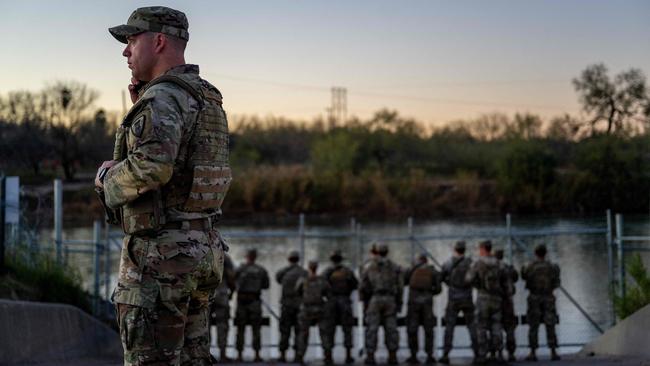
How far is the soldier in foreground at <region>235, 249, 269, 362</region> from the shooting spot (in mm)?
14281

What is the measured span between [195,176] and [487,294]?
10002mm

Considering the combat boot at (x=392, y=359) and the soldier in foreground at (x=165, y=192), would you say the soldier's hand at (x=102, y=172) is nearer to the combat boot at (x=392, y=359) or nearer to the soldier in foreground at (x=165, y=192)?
the soldier in foreground at (x=165, y=192)

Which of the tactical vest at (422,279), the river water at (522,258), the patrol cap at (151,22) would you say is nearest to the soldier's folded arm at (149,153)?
the patrol cap at (151,22)

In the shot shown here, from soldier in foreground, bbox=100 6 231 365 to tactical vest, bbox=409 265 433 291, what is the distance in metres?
9.77

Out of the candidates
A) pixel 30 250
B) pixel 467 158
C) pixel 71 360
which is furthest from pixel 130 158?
pixel 467 158

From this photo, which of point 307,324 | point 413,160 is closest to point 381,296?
point 307,324

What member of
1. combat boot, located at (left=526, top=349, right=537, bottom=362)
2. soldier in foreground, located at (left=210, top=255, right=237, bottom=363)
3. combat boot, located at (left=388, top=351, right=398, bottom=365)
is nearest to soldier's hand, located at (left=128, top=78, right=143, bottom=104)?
soldier in foreground, located at (left=210, top=255, right=237, bottom=363)

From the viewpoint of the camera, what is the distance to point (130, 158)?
13.0 feet

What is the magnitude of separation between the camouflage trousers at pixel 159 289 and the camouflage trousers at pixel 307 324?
32.4 feet

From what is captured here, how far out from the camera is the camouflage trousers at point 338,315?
14.2 m

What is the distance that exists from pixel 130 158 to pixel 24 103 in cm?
2070

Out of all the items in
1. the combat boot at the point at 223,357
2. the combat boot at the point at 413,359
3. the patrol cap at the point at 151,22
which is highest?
the patrol cap at the point at 151,22

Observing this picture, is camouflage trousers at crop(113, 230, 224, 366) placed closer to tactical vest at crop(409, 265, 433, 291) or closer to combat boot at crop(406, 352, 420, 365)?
tactical vest at crop(409, 265, 433, 291)

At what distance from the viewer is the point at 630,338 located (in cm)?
1055
